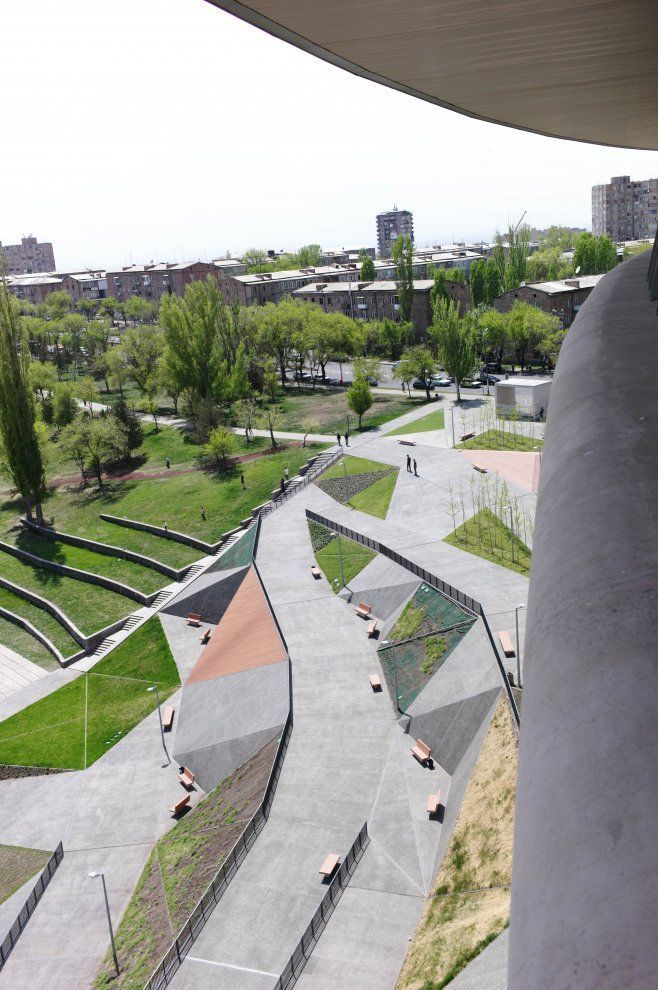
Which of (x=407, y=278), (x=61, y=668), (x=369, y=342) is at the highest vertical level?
(x=407, y=278)

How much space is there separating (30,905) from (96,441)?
3162cm

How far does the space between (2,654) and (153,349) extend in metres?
36.8

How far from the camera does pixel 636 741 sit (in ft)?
9.34

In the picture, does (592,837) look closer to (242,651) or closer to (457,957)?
(457,957)

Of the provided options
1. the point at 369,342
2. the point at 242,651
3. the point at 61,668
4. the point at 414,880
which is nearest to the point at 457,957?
the point at 414,880

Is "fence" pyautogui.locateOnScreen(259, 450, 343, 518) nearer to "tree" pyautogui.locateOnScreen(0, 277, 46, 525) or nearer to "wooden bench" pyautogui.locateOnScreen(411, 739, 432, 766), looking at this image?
"tree" pyautogui.locateOnScreen(0, 277, 46, 525)

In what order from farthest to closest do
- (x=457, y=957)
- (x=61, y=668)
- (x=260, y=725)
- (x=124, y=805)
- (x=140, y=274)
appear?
(x=140, y=274)
(x=61, y=668)
(x=260, y=725)
(x=124, y=805)
(x=457, y=957)

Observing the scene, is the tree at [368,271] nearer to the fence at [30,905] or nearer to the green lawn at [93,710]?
the green lawn at [93,710]

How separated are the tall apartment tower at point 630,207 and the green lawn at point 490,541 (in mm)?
129037

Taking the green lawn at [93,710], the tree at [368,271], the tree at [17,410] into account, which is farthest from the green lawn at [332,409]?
the tree at [368,271]

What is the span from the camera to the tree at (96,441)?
148ft

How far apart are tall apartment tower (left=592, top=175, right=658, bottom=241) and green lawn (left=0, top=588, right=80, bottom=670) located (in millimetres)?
136909

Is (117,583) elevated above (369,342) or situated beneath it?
situated beneath

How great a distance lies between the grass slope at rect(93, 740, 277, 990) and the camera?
14.9 m
